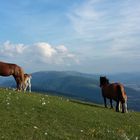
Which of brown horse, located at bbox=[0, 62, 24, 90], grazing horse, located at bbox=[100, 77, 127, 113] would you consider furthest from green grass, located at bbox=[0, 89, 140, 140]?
brown horse, located at bbox=[0, 62, 24, 90]

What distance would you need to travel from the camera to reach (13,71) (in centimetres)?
3781

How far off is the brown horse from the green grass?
627cm

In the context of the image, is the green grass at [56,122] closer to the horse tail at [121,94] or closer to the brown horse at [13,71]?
the horse tail at [121,94]

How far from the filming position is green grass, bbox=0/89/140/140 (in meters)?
21.1

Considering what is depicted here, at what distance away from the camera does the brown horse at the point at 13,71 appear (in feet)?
123

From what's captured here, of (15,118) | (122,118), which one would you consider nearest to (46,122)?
(15,118)

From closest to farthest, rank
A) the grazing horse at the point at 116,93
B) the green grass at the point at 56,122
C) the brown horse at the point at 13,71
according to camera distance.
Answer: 1. the green grass at the point at 56,122
2. the grazing horse at the point at 116,93
3. the brown horse at the point at 13,71

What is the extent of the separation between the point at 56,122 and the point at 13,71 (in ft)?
47.4

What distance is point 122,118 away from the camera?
30.4 m

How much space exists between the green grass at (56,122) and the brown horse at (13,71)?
6.27 metres

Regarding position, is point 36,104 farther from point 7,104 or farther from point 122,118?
point 122,118

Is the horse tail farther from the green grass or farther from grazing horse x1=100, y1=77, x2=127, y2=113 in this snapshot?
the green grass

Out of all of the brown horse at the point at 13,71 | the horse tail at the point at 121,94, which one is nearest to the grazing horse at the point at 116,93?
the horse tail at the point at 121,94

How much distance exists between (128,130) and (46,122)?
5.41 metres
